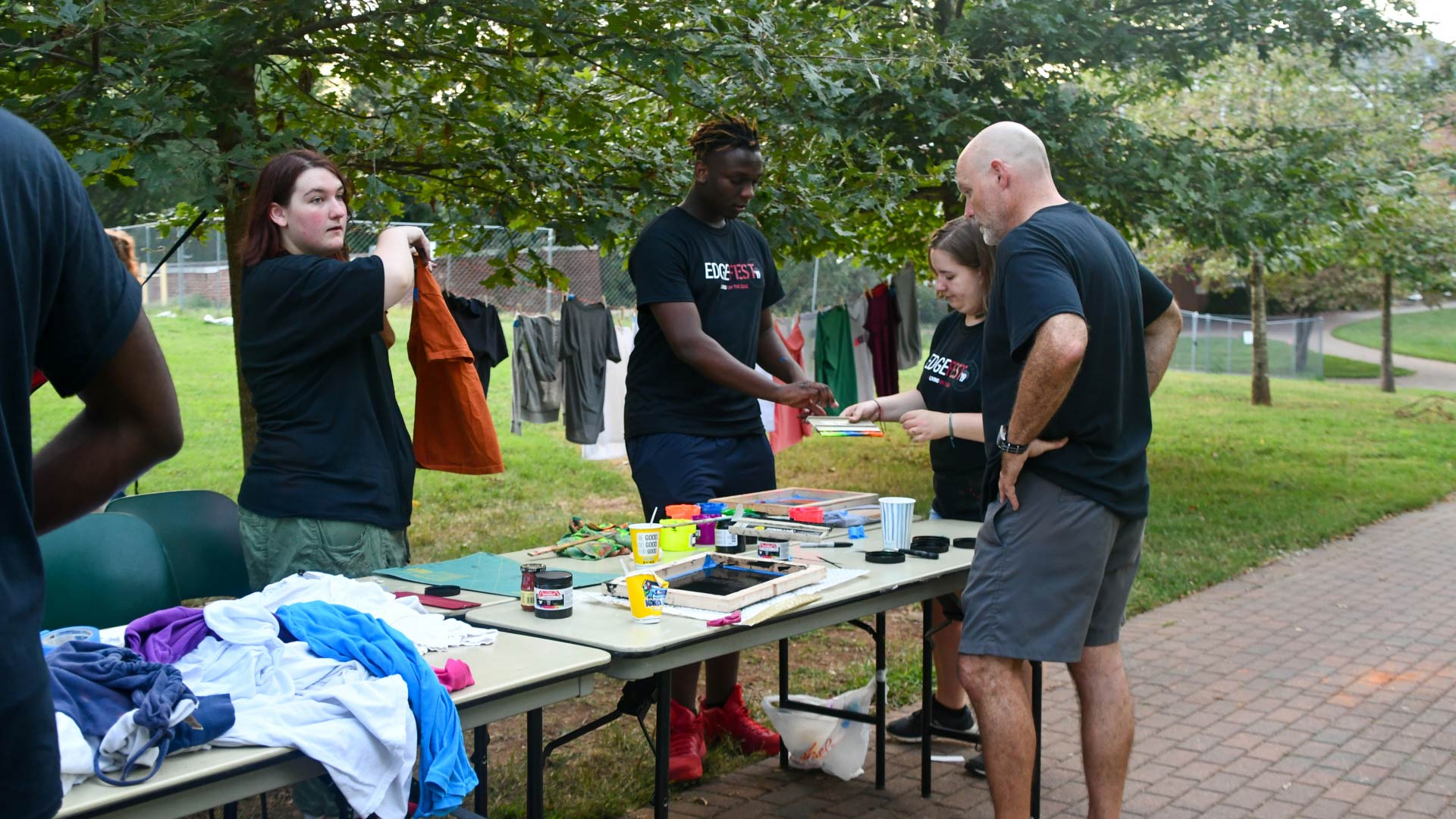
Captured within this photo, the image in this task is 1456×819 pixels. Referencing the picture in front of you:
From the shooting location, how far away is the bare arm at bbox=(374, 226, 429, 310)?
132 inches

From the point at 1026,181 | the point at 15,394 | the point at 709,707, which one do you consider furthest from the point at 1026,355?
the point at 15,394

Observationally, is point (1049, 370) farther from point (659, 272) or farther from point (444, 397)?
point (444, 397)

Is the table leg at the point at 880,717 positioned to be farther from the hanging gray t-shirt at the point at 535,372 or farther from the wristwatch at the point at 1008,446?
the hanging gray t-shirt at the point at 535,372

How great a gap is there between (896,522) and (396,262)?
69.1 inches

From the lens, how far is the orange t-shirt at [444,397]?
3879mm

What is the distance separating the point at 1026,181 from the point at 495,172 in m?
3.24

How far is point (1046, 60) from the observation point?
907 centimetres

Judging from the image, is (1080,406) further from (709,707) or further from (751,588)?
(709,707)

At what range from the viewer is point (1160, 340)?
401 centimetres

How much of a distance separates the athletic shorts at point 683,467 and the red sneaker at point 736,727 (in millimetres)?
875

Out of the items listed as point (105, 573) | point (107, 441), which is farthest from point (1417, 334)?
point (107, 441)

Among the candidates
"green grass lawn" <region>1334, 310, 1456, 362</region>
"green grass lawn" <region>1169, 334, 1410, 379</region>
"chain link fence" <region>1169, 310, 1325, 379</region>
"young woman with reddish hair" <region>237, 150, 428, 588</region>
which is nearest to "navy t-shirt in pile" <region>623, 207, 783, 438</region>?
"young woman with reddish hair" <region>237, 150, 428, 588</region>

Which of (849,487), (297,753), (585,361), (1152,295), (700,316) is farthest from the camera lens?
(849,487)

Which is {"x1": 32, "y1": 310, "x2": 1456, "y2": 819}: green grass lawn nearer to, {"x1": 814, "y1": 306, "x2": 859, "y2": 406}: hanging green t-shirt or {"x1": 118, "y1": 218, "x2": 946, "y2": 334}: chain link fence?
{"x1": 118, "y1": 218, "x2": 946, "y2": 334}: chain link fence
